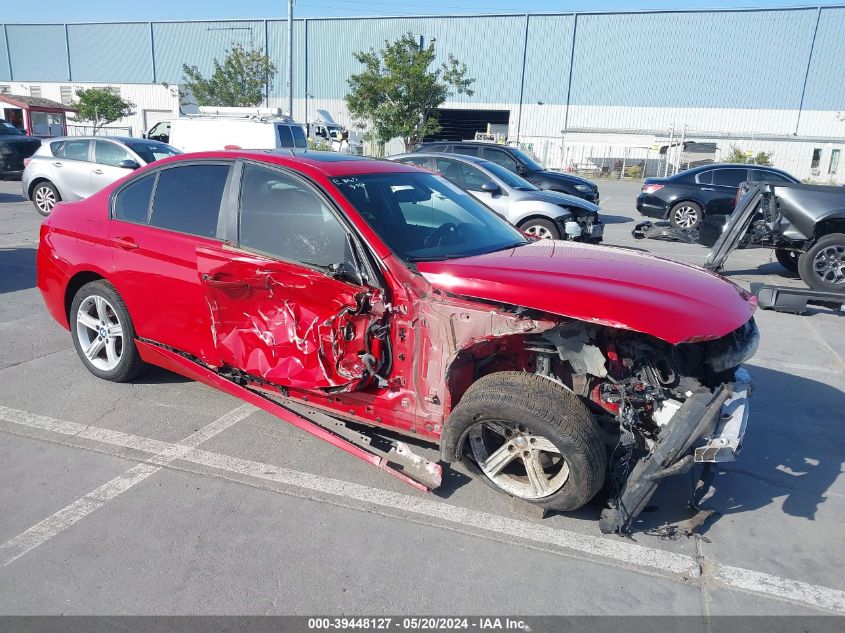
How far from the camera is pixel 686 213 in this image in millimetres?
14109

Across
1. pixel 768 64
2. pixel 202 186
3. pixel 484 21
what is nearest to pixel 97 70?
pixel 484 21

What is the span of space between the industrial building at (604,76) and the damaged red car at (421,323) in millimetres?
34399

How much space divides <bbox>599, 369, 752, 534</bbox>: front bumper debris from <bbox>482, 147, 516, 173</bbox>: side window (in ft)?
41.0

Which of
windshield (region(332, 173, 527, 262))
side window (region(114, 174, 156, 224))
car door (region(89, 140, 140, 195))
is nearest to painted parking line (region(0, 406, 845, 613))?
windshield (region(332, 173, 527, 262))

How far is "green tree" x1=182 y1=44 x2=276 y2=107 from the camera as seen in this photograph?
122 ft

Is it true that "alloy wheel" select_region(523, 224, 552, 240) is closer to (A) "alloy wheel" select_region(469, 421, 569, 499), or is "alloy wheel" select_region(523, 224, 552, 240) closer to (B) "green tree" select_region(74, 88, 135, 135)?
(A) "alloy wheel" select_region(469, 421, 569, 499)

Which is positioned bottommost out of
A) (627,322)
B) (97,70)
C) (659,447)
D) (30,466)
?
(30,466)

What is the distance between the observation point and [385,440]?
4.05 meters

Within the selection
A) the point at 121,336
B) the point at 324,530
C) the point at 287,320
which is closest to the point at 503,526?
the point at 324,530

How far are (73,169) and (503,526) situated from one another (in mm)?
13255

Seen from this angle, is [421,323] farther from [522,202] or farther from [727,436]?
[522,202]

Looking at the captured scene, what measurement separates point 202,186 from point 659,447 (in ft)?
10.5
